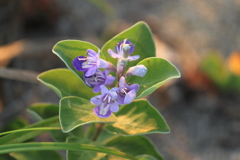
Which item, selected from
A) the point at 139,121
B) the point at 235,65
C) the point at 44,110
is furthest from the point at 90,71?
the point at 235,65

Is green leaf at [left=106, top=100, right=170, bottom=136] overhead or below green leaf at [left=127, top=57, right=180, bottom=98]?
below

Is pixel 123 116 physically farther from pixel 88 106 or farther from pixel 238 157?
pixel 238 157

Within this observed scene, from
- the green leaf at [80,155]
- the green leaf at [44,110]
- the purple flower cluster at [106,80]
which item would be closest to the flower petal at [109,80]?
the purple flower cluster at [106,80]

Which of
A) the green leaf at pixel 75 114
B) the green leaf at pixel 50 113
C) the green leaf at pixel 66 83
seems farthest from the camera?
the green leaf at pixel 50 113

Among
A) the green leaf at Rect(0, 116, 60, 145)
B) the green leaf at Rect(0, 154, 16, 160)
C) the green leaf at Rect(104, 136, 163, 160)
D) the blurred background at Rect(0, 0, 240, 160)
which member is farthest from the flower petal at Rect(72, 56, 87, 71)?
the blurred background at Rect(0, 0, 240, 160)

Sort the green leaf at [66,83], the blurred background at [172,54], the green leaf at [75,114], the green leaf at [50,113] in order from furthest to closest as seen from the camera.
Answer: the blurred background at [172,54]
the green leaf at [50,113]
the green leaf at [66,83]
the green leaf at [75,114]

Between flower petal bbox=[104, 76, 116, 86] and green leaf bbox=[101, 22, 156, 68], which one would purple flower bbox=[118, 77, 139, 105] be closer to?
flower petal bbox=[104, 76, 116, 86]

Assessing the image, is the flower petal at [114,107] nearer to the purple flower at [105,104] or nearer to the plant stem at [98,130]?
the purple flower at [105,104]
